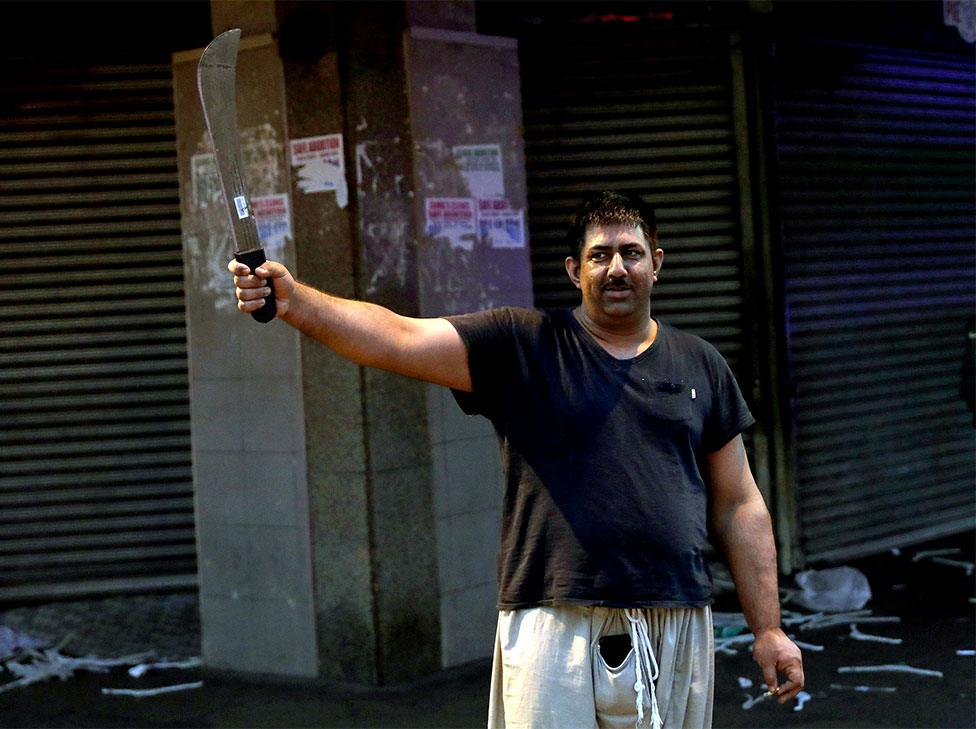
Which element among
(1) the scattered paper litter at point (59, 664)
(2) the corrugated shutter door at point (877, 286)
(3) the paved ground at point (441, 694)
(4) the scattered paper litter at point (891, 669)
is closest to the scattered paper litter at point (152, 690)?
(3) the paved ground at point (441, 694)

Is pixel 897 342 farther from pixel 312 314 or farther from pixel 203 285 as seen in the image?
pixel 312 314

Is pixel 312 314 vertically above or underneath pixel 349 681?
above


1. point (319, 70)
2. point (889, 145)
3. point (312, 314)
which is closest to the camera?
point (312, 314)

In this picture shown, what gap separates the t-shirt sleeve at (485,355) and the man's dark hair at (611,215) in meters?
→ 0.31

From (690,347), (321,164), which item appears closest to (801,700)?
(690,347)

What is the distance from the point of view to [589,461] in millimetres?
3143

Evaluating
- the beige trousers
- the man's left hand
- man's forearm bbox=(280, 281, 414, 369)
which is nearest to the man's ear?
man's forearm bbox=(280, 281, 414, 369)

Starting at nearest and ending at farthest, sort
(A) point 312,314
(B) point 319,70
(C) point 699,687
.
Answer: (A) point 312,314 < (C) point 699,687 < (B) point 319,70

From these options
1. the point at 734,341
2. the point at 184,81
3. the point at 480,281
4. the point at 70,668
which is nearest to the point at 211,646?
the point at 70,668

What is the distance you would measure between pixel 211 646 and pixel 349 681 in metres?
0.82

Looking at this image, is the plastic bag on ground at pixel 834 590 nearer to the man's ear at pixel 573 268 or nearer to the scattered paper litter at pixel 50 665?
the scattered paper litter at pixel 50 665

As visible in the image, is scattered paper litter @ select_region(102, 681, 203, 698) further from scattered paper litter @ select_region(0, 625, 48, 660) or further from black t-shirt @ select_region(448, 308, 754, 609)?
black t-shirt @ select_region(448, 308, 754, 609)

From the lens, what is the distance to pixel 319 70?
19.4ft

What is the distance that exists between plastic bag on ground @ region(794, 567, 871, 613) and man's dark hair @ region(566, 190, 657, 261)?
429cm
